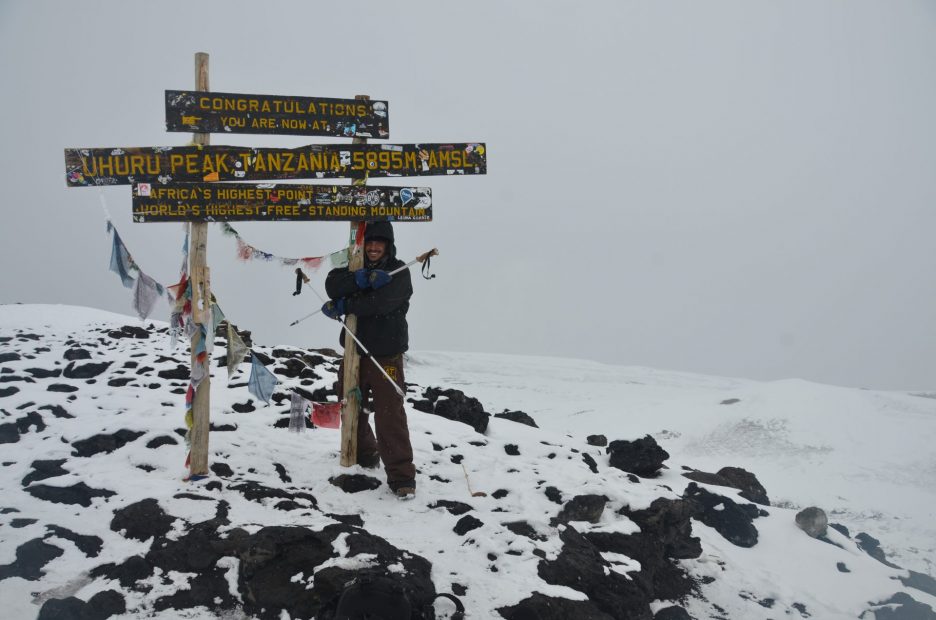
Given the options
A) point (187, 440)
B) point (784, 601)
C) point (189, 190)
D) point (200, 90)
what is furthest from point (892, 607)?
point (200, 90)

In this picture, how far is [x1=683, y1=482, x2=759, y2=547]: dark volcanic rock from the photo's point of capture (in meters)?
8.08

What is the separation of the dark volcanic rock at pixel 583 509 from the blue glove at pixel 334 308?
3.36m

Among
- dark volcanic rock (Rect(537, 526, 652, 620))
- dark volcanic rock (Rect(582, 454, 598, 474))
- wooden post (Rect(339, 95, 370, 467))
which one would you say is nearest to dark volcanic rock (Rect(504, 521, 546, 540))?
dark volcanic rock (Rect(537, 526, 652, 620))

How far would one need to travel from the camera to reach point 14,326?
517 inches

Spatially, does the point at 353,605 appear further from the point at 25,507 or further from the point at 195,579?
the point at 25,507

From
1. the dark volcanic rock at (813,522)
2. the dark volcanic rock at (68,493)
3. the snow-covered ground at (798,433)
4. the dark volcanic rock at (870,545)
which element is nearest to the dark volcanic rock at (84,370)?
the dark volcanic rock at (68,493)

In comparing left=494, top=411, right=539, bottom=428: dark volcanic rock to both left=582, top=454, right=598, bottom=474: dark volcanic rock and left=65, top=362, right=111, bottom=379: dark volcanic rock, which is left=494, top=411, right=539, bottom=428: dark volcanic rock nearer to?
left=582, top=454, right=598, bottom=474: dark volcanic rock

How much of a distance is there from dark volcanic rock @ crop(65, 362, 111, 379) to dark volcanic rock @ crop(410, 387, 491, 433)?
5198 millimetres

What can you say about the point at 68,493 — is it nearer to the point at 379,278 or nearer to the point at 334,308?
the point at 334,308

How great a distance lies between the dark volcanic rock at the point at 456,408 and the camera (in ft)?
32.0

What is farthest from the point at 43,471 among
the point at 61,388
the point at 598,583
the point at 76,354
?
the point at 598,583

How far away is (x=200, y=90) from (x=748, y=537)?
344 inches

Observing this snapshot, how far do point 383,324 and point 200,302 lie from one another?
6.48 feet

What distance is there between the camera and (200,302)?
650 cm
